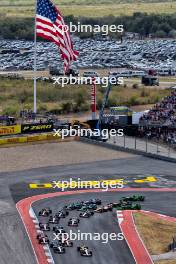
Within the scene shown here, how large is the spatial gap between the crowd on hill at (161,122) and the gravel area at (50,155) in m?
4.26

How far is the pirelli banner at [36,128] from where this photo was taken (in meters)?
55.1

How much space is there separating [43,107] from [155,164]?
998 inches

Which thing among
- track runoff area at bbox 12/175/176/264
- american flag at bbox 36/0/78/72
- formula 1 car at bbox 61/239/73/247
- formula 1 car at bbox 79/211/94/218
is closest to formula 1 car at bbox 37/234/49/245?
track runoff area at bbox 12/175/176/264

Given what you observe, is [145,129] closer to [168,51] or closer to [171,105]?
A: [171,105]

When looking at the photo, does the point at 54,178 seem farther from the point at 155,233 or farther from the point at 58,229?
the point at 155,233

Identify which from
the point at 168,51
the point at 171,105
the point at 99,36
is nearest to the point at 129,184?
the point at 171,105

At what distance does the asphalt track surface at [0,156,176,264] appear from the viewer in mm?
32812

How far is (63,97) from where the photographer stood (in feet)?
262

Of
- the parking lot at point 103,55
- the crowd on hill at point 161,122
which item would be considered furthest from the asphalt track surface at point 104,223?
the parking lot at point 103,55

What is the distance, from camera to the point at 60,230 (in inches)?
1293

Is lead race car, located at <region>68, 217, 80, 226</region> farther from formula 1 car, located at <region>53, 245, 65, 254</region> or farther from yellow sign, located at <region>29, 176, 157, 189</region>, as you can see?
yellow sign, located at <region>29, 176, 157, 189</region>

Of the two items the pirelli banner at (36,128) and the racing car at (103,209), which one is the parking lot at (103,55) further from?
the racing car at (103,209)

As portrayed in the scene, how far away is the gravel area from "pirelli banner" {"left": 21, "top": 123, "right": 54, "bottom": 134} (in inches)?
73.3

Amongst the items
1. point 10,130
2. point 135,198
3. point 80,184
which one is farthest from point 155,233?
point 10,130
